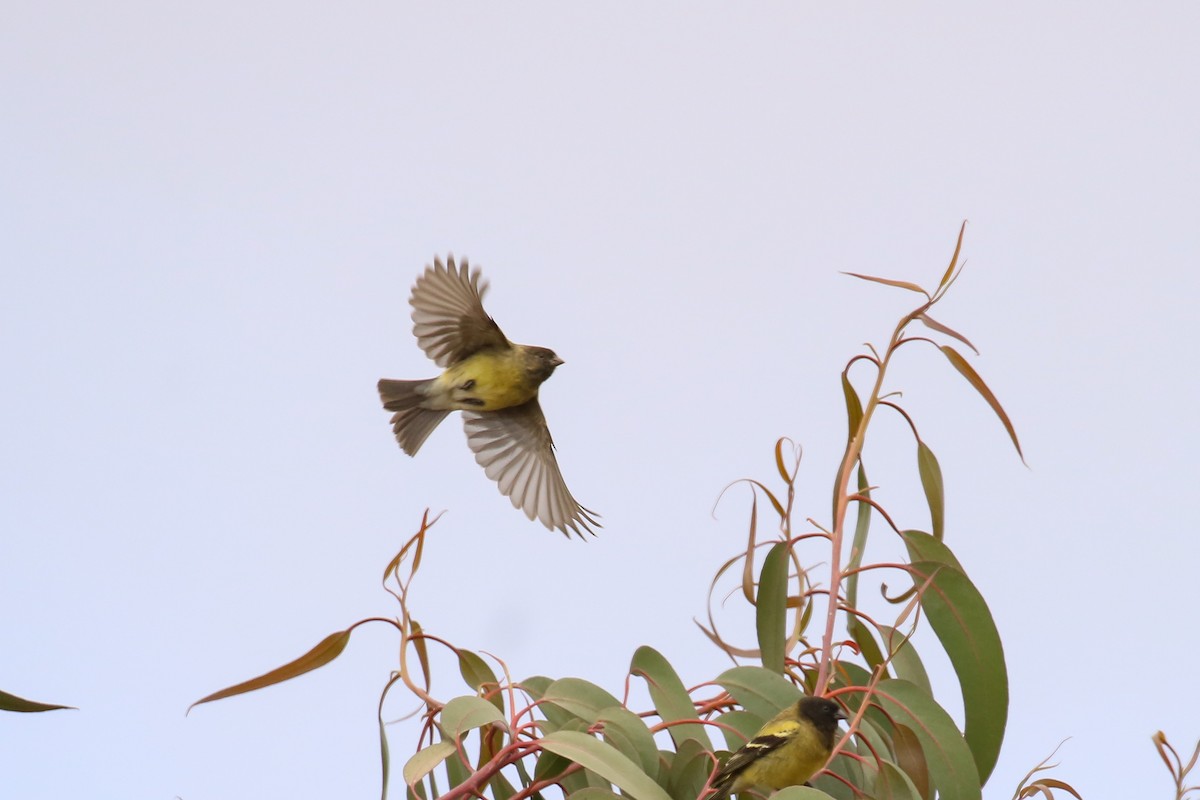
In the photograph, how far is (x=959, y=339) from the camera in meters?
1.94

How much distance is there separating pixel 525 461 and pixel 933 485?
138 centimetres

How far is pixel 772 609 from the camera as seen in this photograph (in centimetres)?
208

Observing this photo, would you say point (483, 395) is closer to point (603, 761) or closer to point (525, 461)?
point (525, 461)

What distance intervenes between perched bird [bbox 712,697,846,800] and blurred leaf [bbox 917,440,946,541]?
1.47ft

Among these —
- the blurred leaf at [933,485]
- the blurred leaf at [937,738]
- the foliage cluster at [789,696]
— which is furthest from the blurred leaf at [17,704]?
the blurred leaf at [933,485]

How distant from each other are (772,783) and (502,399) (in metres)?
1.52

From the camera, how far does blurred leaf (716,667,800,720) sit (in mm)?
1881

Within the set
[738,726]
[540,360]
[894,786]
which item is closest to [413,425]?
[540,360]

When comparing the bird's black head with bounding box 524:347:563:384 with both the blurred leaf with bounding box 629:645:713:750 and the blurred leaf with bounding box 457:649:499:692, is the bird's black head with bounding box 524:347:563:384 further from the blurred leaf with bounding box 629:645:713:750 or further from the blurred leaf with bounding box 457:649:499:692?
the blurred leaf with bounding box 629:645:713:750

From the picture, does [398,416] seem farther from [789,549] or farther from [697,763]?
[697,763]

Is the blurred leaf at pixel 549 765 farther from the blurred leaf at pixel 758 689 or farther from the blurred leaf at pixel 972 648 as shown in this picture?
the blurred leaf at pixel 972 648

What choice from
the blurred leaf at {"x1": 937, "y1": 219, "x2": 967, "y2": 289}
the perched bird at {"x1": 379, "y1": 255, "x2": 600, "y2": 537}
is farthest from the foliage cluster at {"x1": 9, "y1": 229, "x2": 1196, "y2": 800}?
the perched bird at {"x1": 379, "y1": 255, "x2": 600, "y2": 537}

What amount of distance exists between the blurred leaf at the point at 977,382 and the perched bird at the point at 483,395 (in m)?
1.30

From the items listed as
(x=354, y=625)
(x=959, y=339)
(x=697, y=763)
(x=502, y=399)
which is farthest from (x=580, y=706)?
→ (x=502, y=399)
